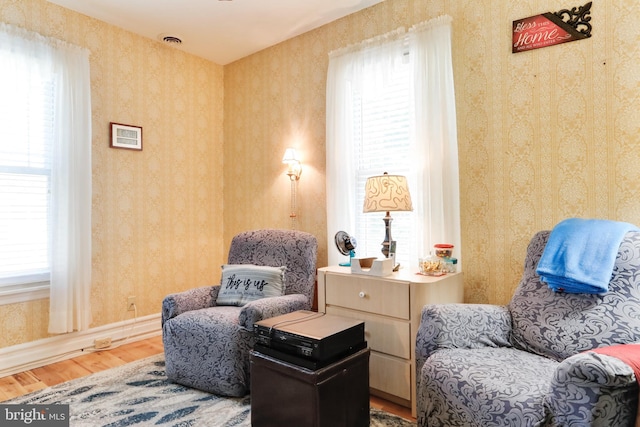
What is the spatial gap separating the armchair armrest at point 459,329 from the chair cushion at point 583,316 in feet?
0.33

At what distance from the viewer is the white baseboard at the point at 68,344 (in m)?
2.62

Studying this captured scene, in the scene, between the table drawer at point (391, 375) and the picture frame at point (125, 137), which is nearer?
the table drawer at point (391, 375)

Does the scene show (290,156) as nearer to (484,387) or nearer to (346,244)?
(346,244)

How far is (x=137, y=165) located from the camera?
131 inches

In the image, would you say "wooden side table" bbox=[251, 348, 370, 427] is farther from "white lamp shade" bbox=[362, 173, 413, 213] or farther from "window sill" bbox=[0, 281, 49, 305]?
"window sill" bbox=[0, 281, 49, 305]

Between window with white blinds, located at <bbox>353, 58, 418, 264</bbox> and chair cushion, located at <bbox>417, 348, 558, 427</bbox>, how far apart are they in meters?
1.00

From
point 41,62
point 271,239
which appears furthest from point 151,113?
point 271,239

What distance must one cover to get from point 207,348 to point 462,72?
2297mm

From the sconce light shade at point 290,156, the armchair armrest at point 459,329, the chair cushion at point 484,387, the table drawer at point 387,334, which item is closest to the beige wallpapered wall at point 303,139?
the sconce light shade at point 290,156

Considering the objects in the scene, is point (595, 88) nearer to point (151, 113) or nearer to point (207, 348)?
point (207, 348)

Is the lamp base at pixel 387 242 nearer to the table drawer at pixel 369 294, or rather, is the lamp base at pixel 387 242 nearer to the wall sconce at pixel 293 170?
the table drawer at pixel 369 294

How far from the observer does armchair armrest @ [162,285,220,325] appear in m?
2.43

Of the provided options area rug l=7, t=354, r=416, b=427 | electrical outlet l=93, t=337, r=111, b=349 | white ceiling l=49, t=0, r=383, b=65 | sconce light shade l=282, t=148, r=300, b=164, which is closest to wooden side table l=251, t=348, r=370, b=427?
area rug l=7, t=354, r=416, b=427

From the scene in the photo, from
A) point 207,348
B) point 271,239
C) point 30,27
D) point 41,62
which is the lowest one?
point 207,348
